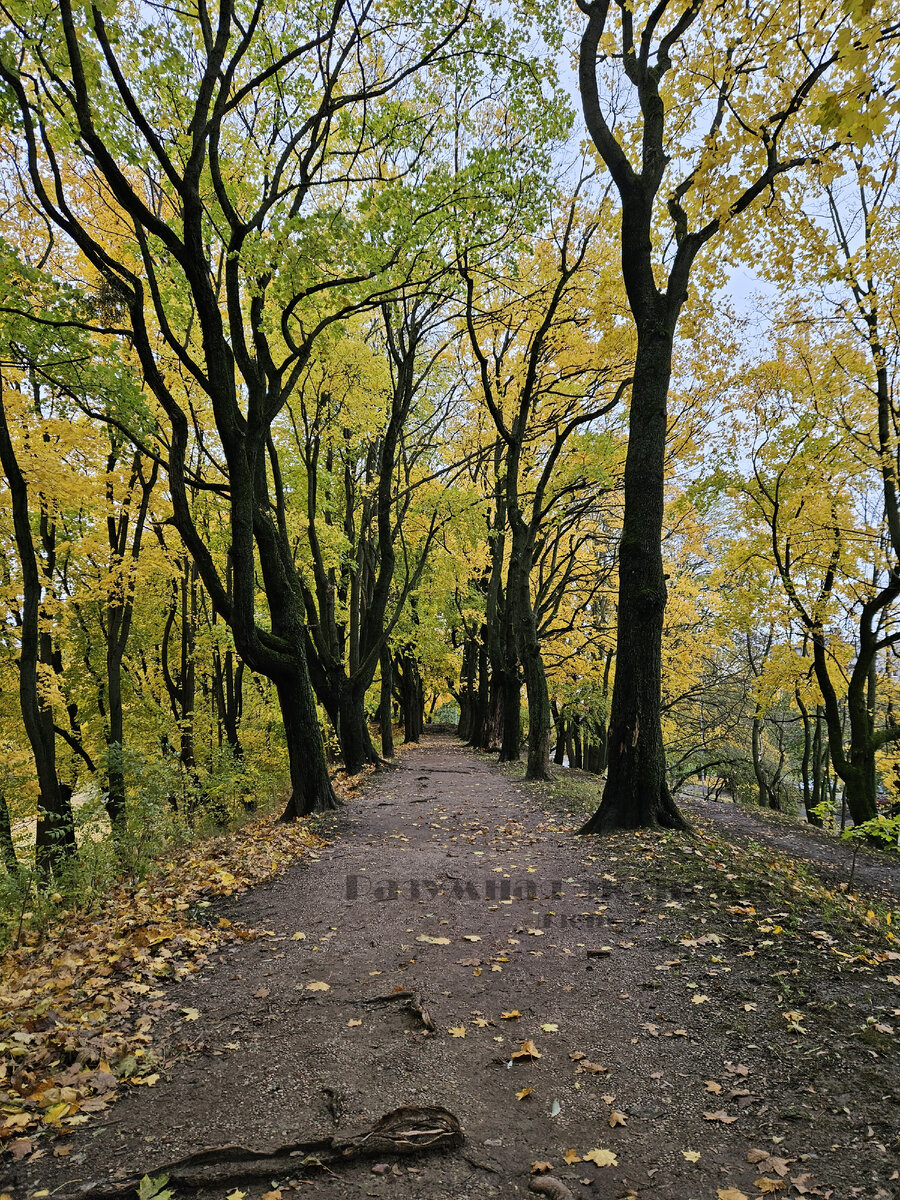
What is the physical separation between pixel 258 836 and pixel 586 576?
12429 mm

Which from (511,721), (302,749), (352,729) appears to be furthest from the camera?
(511,721)

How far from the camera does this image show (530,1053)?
119 inches

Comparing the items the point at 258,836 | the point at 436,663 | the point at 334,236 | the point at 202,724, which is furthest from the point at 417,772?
the point at 436,663

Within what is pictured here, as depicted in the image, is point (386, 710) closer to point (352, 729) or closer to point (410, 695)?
point (352, 729)

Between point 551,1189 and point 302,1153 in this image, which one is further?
point 302,1153

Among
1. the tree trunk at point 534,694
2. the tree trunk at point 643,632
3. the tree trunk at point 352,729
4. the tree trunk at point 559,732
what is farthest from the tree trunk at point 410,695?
the tree trunk at point 643,632

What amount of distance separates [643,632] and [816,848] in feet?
20.3

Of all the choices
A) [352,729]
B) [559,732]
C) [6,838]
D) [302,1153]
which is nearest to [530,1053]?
[302,1153]

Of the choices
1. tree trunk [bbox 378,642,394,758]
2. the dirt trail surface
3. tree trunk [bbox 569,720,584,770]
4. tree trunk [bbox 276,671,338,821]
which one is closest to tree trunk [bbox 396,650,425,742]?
tree trunk [bbox 569,720,584,770]

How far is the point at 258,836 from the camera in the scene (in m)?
7.77

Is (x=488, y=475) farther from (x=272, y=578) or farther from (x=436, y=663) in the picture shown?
(x=436, y=663)

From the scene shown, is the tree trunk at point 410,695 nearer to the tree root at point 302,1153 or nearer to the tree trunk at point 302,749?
the tree trunk at point 302,749

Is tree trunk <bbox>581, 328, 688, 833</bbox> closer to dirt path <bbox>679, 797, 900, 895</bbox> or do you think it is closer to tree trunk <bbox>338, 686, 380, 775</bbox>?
dirt path <bbox>679, 797, 900, 895</bbox>

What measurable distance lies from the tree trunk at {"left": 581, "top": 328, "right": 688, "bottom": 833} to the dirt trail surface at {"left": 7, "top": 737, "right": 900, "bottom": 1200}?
63.4 inches
